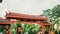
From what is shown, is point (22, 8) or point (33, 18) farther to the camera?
point (22, 8)

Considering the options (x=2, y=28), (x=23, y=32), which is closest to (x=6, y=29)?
(x=2, y=28)

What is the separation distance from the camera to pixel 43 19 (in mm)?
4273

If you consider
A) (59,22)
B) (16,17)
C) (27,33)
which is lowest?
(27,33)

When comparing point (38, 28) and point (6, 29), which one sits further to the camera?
point (38, 28)

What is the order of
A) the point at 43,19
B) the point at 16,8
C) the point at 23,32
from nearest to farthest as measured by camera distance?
the point at 43,19 → the point at 23,32 → the point at 16,8

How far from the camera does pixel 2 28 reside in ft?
11.6

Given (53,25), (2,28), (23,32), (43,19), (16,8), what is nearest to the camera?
(2,28)

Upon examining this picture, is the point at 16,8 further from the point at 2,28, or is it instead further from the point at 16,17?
the point at 2,28

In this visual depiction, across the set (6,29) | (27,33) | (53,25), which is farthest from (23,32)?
(6,29)

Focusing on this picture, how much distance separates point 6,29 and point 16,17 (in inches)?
20.1

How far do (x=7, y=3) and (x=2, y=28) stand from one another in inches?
131

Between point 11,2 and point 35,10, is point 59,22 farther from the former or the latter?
point 11,2

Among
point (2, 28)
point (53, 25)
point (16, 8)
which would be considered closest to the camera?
point (2, 28)

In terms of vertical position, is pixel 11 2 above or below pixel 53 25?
above
